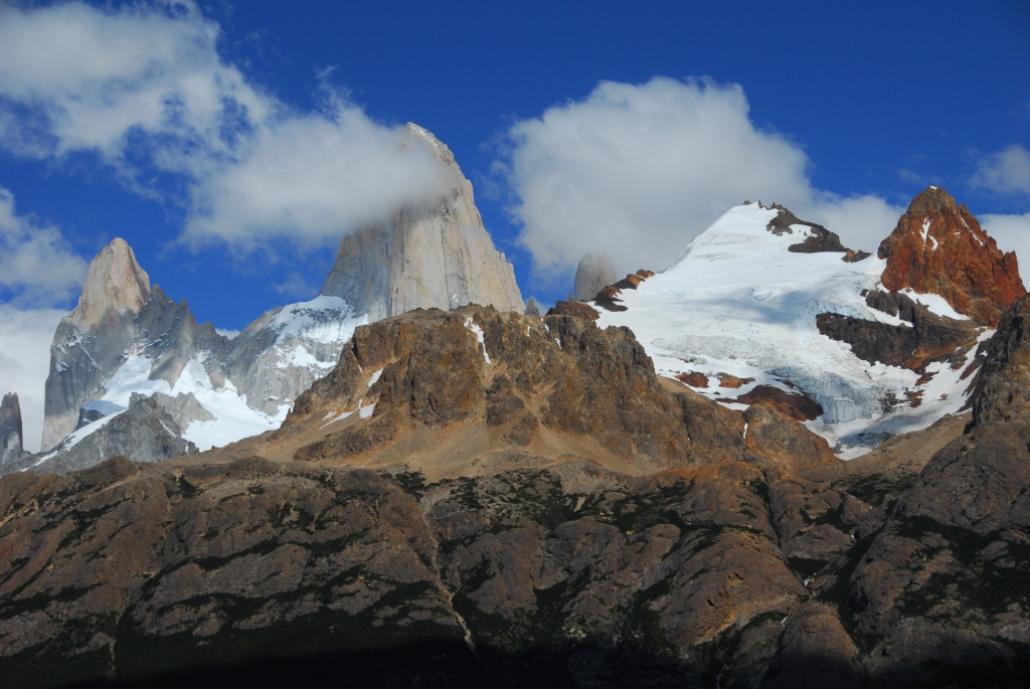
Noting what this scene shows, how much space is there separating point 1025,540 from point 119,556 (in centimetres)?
12145

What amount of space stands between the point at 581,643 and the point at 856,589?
34879 millimetres

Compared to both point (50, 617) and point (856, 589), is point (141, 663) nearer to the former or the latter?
point (50, 617)

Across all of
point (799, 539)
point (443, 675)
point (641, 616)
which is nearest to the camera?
point (443, 675)

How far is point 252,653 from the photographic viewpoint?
577 ft

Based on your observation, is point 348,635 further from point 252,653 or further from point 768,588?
point 768,588

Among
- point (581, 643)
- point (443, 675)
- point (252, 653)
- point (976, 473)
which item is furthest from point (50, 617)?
point (976, 473)

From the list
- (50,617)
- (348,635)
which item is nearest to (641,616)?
(348,635)

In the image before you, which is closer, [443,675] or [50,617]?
[443,675]

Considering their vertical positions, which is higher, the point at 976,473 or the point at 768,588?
the point at 976,473

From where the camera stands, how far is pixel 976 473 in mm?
188875

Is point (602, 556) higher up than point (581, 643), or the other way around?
point (602, 556)

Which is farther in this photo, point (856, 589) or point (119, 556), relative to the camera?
point (119, 556)

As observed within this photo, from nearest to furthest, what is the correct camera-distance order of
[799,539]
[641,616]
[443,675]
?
[443,675], [641,616], [799,539]

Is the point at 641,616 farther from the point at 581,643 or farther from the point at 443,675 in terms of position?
the point at 443,675
